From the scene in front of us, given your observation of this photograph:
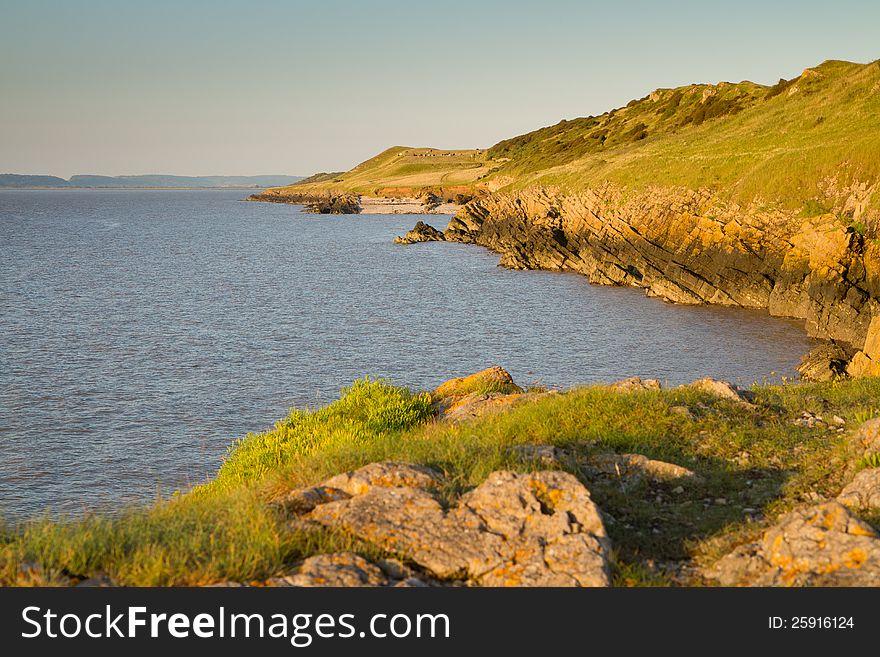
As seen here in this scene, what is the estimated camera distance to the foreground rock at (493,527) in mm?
7312

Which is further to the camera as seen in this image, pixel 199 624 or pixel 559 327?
pixel 559 327

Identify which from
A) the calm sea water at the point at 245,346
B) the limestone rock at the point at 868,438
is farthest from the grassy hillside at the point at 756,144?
the limestone rock at the point at 868,438

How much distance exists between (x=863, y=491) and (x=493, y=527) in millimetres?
4399

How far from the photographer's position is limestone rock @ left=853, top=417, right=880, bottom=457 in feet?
34.2

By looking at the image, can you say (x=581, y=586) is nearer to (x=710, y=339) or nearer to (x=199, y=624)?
(x=199, y=624)

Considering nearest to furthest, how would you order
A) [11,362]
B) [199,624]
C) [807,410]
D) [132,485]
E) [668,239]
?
1. [199,624]
2. [807,410]
3. [132,485]
4. [11,362]
5. [668,239]

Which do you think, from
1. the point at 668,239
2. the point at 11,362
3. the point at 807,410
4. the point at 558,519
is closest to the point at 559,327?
the point at 668,239

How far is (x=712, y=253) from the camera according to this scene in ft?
171

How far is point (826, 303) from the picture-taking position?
39.9 metres

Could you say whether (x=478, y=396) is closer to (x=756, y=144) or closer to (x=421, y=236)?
(x=756, y=144)

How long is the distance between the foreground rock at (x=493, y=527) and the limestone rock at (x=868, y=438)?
4620 mm

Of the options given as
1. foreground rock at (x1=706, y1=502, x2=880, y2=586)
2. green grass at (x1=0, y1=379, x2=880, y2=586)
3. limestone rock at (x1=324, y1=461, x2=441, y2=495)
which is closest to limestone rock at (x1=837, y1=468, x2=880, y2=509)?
green grass at (x1=0, y1=379, x2=880, y2=586)

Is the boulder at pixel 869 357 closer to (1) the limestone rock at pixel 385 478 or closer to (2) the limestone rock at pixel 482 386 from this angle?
(2) the limestone rock at pixel 482 386

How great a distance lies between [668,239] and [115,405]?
41.1 meters
